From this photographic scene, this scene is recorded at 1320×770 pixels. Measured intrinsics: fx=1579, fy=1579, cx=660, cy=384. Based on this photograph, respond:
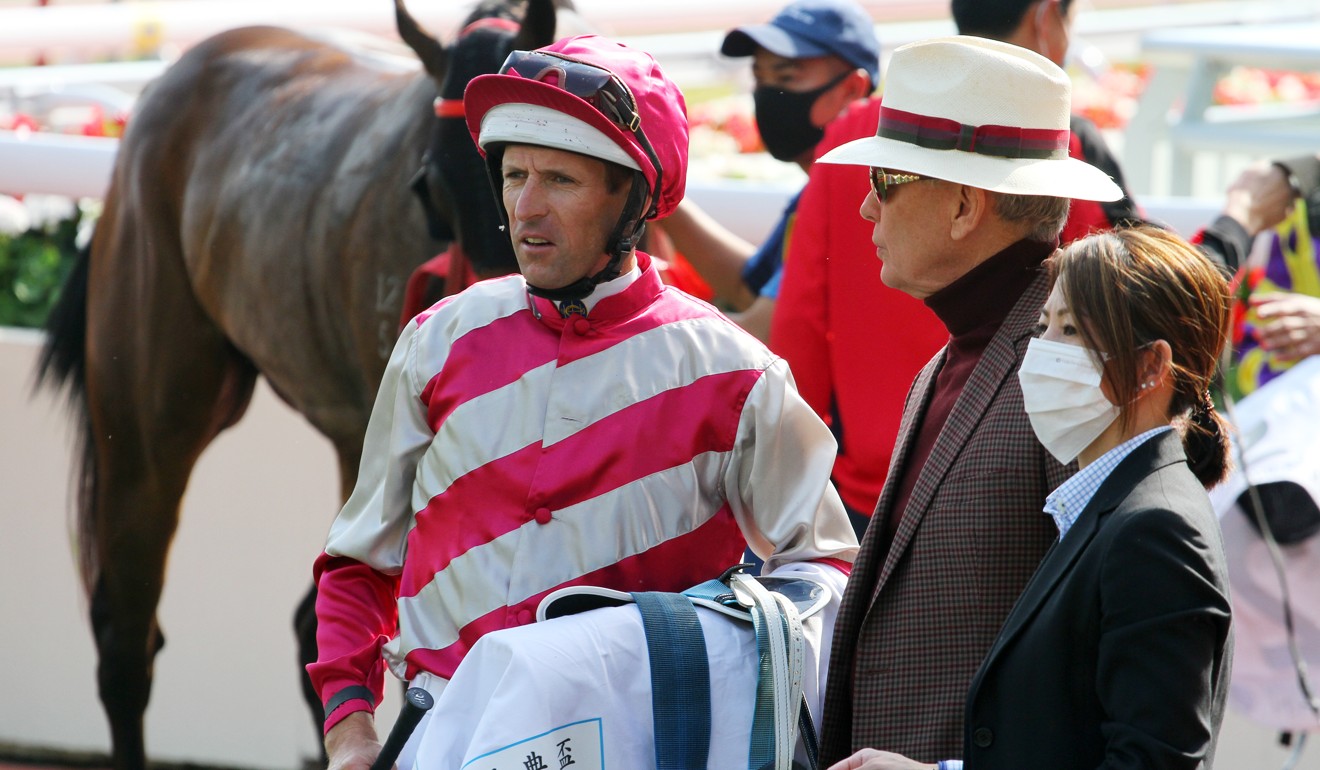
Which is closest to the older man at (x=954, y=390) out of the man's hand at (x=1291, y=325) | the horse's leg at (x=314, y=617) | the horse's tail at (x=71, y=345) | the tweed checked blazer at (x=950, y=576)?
the tweed checked blazer at (x=950, y=576)

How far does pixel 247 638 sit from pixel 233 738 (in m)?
0.37

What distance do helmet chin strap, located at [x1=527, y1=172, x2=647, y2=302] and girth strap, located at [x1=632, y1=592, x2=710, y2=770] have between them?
49 cm

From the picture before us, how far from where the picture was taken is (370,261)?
407 cm

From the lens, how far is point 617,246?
7.24ft

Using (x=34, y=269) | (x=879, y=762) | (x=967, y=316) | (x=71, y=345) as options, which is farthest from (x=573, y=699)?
(x=34, y=269)

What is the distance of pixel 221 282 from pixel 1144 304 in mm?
3413

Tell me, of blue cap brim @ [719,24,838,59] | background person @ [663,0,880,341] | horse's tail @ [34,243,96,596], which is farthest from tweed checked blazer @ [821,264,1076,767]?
horse's tail @ [34,243,96,596]

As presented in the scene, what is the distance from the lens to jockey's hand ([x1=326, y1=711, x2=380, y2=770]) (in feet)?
6.91

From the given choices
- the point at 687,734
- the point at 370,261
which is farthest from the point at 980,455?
the point at 370,261

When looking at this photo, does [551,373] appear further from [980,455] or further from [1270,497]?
[1270,497]

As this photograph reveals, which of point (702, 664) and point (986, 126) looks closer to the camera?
point (702, 664)

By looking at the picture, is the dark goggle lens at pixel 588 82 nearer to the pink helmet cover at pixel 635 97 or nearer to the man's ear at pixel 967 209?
the pink helmet cover at pixel 635 97

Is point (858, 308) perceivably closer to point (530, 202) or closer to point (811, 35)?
point (811, 35)

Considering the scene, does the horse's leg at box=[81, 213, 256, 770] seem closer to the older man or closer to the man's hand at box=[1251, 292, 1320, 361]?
the man's hand at box=[1251, 292, 1320, 361]
